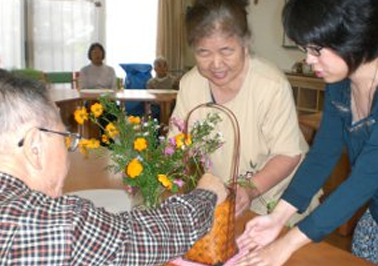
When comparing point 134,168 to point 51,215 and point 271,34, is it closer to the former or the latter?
point 51,215

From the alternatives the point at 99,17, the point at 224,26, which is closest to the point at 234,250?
the point at 224,26

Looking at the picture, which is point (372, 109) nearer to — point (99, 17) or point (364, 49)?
point (364, 49)

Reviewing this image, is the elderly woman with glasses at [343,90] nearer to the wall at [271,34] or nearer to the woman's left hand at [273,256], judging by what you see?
the woman's left hand at [273,256]

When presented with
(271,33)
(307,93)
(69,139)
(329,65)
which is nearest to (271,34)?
(271,33)

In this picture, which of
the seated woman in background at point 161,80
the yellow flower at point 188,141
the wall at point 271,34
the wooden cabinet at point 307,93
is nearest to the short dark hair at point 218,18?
the yellow flower at point 188,141

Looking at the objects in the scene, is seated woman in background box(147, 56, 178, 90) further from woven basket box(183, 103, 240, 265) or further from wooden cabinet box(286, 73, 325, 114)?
woven basket box(183, 103, 240, 265)

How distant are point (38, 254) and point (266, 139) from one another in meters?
1.09

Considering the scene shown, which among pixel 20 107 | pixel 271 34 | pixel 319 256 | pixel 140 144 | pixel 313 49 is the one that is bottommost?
pixel 319 256

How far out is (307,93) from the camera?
6.44 metres

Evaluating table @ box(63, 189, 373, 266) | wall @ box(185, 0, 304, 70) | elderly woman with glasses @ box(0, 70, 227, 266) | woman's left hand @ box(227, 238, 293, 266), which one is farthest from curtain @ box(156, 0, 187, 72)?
elderly woman with glasses @ box(0, 70, 227, 266)

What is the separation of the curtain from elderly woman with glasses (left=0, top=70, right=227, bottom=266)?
21.6 ft

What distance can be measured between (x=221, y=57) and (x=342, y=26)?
582 mm

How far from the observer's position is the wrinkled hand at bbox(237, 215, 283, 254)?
1.36 m

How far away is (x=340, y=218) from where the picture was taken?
1.18 meters
